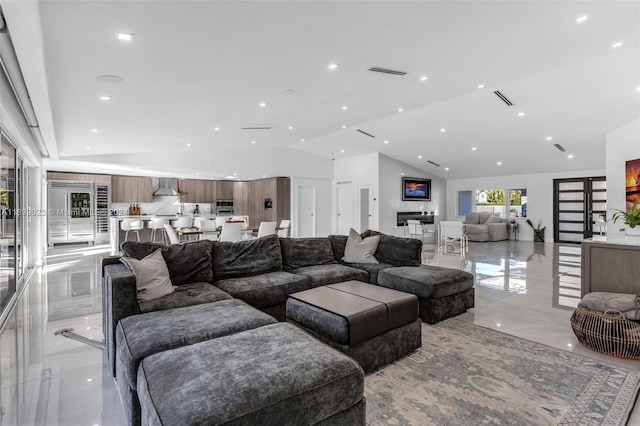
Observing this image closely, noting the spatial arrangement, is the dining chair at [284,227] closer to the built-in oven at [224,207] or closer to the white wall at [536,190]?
the built-in oven at [224,207]

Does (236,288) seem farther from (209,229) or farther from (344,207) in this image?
(344,207)

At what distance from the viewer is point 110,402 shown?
2.00m

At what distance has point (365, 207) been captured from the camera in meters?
10.9

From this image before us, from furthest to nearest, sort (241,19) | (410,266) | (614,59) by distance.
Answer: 1. (614,59)
2. (410,266)
3. (241,19)

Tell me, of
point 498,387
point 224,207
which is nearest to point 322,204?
point 224,207

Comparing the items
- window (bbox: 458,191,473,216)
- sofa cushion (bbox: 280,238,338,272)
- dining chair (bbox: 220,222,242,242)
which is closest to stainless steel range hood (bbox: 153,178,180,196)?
dining chair (bbox: 220,222,242,242)

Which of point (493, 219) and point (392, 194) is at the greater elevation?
point (392, 194)

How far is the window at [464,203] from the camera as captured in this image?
1284 cm

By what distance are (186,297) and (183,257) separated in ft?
2.03

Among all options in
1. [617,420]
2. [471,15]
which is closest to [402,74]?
[471,15]

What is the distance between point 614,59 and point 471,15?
345 cm

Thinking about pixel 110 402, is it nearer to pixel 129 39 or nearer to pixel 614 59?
pixel 129 39

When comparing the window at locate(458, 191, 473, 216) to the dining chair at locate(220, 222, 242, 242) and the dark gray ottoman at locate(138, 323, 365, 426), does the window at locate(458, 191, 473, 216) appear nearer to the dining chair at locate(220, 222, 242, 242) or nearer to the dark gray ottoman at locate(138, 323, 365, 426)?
the dining chair at locate(220, 222, 242, 242)

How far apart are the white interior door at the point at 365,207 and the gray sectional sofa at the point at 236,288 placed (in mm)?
6235
